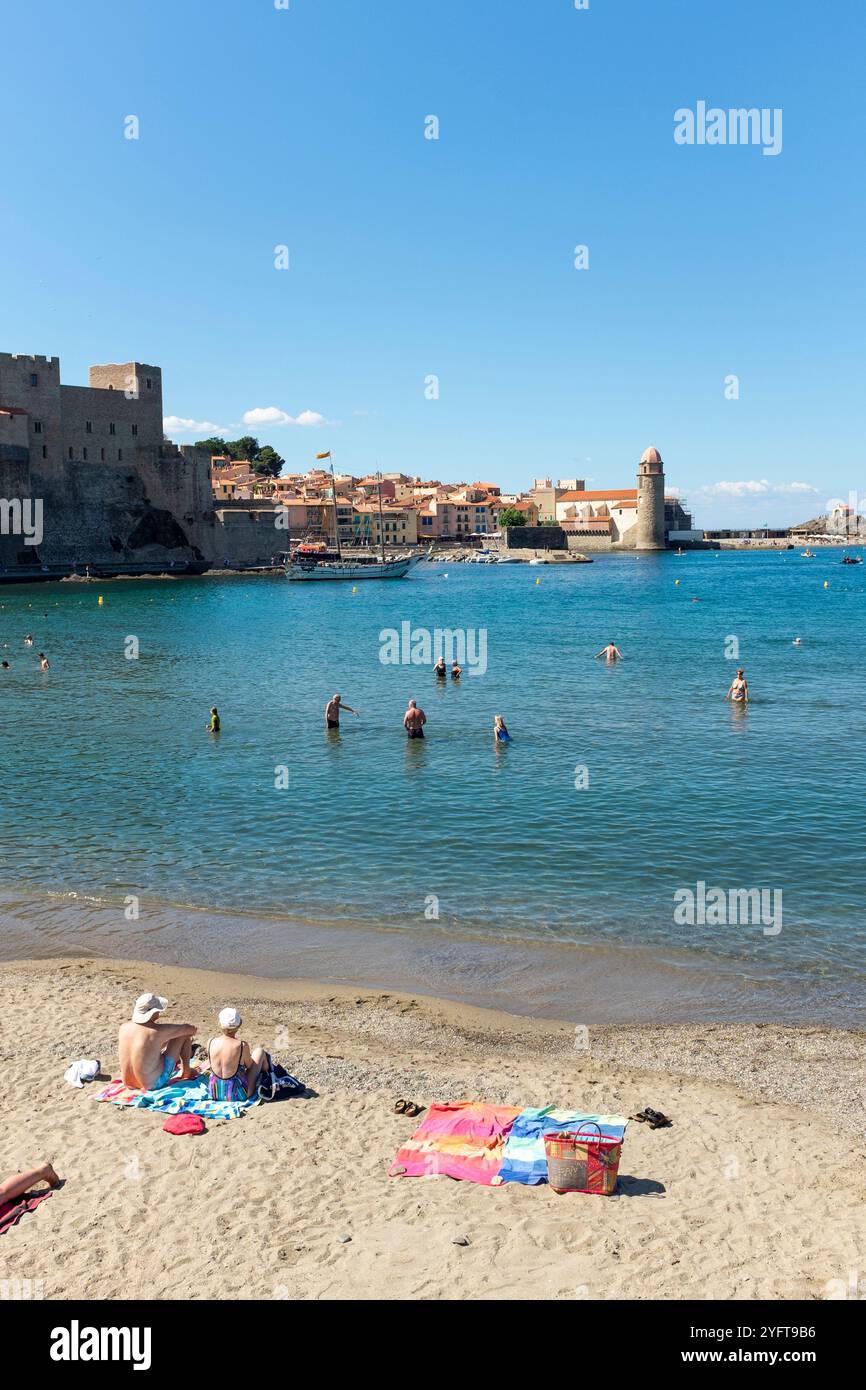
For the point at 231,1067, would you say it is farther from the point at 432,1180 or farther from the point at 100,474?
the point at 100,474

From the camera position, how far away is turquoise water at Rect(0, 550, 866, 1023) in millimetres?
10891

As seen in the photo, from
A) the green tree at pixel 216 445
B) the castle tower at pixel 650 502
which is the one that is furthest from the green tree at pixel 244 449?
the castle tower at pixel 650 502

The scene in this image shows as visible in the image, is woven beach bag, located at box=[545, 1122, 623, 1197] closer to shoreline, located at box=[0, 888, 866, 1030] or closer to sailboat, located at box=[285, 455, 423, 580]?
shoreline, located at box=[0, 888, 866, 1030]

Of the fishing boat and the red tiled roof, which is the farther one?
the red tiled roof

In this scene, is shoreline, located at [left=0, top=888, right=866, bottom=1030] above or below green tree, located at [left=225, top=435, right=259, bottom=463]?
below

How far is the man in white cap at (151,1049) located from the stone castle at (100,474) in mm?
74574

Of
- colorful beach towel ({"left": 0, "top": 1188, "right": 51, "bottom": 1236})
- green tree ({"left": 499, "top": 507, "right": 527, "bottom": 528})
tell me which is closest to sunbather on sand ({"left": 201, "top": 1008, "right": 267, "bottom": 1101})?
colorful beach towel ({"left": 0, "top": 1188, "right": 51, "bottom": 1236})

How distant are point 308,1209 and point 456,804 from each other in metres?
10.9

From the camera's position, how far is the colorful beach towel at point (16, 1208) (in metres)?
5.85

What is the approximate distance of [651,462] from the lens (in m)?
127

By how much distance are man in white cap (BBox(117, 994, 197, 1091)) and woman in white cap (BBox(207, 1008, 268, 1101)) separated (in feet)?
1.20

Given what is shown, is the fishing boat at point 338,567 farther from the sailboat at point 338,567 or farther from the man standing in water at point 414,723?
the man standing in water at point 414,723

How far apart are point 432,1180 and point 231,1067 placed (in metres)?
1.74
